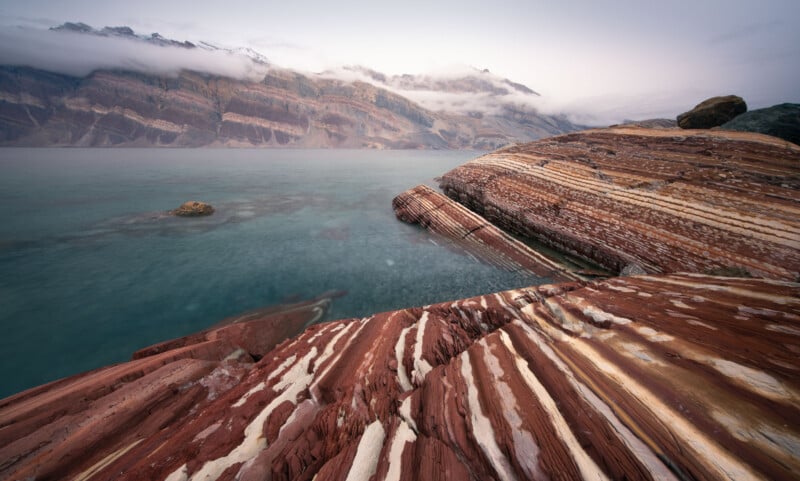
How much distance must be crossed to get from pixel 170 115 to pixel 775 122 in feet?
751

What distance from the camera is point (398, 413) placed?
2.48 m

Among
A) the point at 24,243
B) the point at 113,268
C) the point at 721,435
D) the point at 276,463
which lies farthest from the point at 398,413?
the point at 24,243

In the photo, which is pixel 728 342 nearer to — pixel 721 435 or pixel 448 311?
pixel 721 435

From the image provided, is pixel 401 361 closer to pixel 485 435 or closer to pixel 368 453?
pixel 368 453

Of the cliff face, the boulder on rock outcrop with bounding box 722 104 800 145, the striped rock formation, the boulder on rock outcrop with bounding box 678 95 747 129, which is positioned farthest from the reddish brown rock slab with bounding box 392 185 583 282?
the cliff face

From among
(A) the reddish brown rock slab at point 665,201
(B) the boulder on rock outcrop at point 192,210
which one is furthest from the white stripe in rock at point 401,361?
(B) the boulder on rock outcrop at point 192,210

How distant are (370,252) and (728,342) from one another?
8.23 metres

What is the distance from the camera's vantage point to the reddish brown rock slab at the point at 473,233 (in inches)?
301

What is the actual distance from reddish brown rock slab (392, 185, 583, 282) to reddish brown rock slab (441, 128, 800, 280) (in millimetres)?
1233

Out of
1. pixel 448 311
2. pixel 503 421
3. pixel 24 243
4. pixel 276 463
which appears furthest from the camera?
pixel 24 243

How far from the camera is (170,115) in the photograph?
534 feet

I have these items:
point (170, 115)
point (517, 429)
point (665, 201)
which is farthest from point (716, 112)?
point (170, 115)

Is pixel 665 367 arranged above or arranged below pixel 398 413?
above

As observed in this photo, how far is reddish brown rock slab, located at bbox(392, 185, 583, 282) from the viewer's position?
763cm
